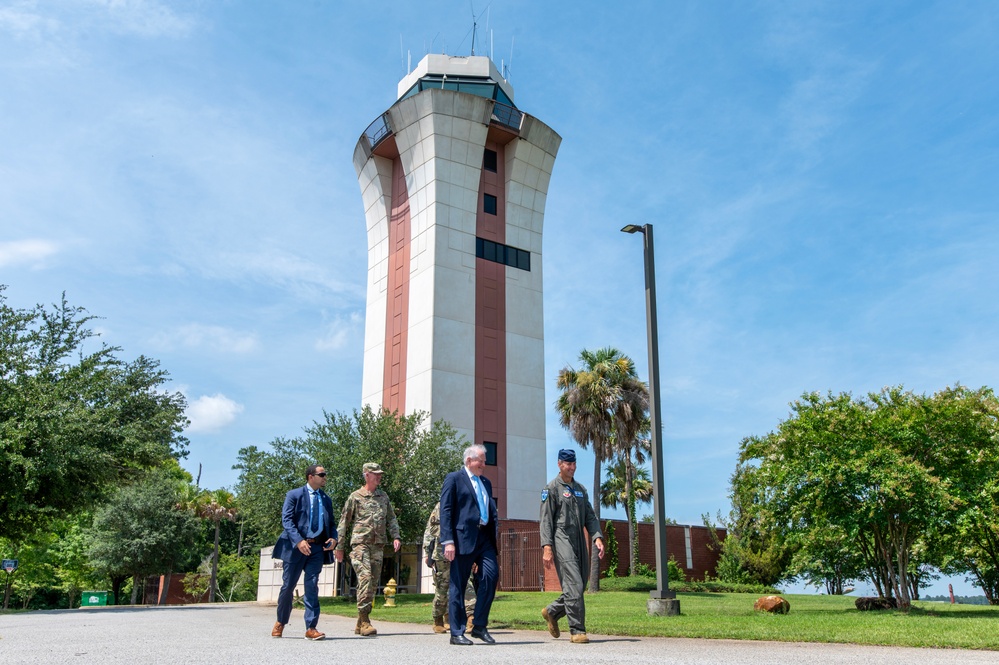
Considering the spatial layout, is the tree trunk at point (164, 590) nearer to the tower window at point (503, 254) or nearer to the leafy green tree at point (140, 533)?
the leafy green tree at point (140, 533)

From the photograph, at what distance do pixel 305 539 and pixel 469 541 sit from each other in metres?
2.17

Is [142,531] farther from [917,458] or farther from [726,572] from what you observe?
[917,458]

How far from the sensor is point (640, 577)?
31.0 meters

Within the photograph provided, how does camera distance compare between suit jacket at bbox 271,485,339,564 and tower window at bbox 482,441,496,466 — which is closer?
suit jacket at bbox 271,485,339,564

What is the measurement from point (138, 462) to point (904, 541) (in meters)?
20.5

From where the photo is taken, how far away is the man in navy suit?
29.9ft

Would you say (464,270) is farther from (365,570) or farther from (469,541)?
(469,541)

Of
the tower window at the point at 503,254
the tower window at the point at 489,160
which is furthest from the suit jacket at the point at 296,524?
the tower window at the point at 489,160

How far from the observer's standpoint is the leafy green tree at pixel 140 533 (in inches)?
1736

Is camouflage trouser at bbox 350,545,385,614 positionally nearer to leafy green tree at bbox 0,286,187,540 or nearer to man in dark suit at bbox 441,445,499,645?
man in dark suit at bbox 441,445,499,645

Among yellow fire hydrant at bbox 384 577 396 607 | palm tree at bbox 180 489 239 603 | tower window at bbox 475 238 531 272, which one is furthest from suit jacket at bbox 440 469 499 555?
palm tree at bbox 180 489 239 603

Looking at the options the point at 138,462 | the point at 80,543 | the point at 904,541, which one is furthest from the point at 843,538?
the point at 80,543

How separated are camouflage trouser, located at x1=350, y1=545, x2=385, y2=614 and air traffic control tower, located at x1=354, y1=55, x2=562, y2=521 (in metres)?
29.2

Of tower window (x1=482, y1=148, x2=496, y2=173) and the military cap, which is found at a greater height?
tower window (x1=482, y1=148, x2=496, y2=173)
